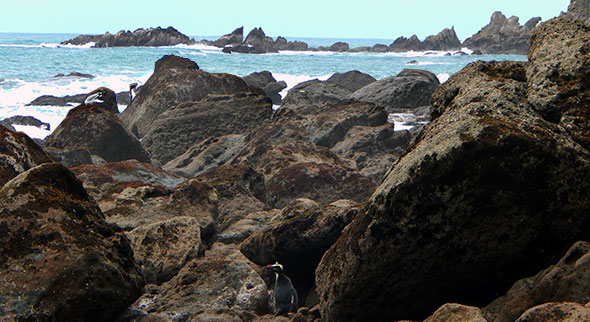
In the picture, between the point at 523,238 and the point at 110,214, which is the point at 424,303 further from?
the point at 110,214

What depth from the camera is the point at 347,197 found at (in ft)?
38.8

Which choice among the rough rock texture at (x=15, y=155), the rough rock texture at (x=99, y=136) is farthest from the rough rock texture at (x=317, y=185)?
the rough rock texture at (x=15, y=155)

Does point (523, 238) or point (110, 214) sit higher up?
point (523, 238)

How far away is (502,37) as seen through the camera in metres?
118

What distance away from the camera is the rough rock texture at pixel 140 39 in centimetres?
9988

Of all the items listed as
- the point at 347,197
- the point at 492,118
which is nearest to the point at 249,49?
the point at 347,197

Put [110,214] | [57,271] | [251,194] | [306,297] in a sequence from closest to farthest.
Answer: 1. [57,271]
2. [306,297]
3. [110,214]
4. [251,194]

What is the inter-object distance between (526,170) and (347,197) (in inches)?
264

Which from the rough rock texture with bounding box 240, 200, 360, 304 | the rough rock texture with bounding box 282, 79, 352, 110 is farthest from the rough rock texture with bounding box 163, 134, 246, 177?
the rough rock texture with bounding box 240, 200, 360, 304

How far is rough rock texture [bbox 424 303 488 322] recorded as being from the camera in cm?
423

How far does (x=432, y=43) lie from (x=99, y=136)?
4441 inches

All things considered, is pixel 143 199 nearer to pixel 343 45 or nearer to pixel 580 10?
pixel 580 10

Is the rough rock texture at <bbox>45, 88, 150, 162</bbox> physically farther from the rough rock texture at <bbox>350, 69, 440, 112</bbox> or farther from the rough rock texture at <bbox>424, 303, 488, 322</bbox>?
the rough rock texture at <bbox>424, 303, 488, 322</bbox>

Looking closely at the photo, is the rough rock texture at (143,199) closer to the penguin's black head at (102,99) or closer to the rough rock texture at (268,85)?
the penguin's black head at (102,99)
